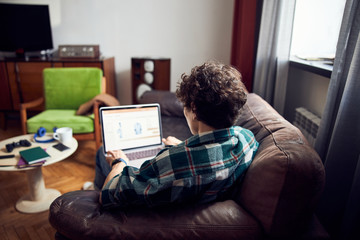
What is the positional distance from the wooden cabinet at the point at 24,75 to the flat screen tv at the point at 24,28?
0.87 feet

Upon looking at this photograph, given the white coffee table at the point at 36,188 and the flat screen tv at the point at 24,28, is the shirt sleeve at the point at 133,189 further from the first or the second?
the flat screen tv at the point at 24,28

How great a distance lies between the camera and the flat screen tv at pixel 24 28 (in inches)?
132

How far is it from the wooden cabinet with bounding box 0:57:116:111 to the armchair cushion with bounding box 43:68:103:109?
46 cm

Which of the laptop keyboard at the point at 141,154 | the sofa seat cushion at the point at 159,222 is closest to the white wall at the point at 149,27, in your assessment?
the laptop keyboard at the point at 141,154

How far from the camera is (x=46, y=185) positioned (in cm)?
221

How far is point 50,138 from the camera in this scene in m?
2.04

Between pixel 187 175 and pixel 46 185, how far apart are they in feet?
5.86

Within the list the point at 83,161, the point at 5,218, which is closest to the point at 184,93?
the point at 5,218

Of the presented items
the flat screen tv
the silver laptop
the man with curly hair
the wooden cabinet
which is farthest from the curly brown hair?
the flat screen tv

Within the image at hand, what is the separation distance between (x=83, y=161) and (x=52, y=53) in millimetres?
1912

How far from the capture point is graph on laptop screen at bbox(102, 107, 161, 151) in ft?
5.01

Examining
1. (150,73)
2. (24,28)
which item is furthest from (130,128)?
(24,28)

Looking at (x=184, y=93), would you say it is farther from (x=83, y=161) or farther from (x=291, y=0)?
(x=83, y=161)

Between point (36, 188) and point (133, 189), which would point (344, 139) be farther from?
point (36, 188)
